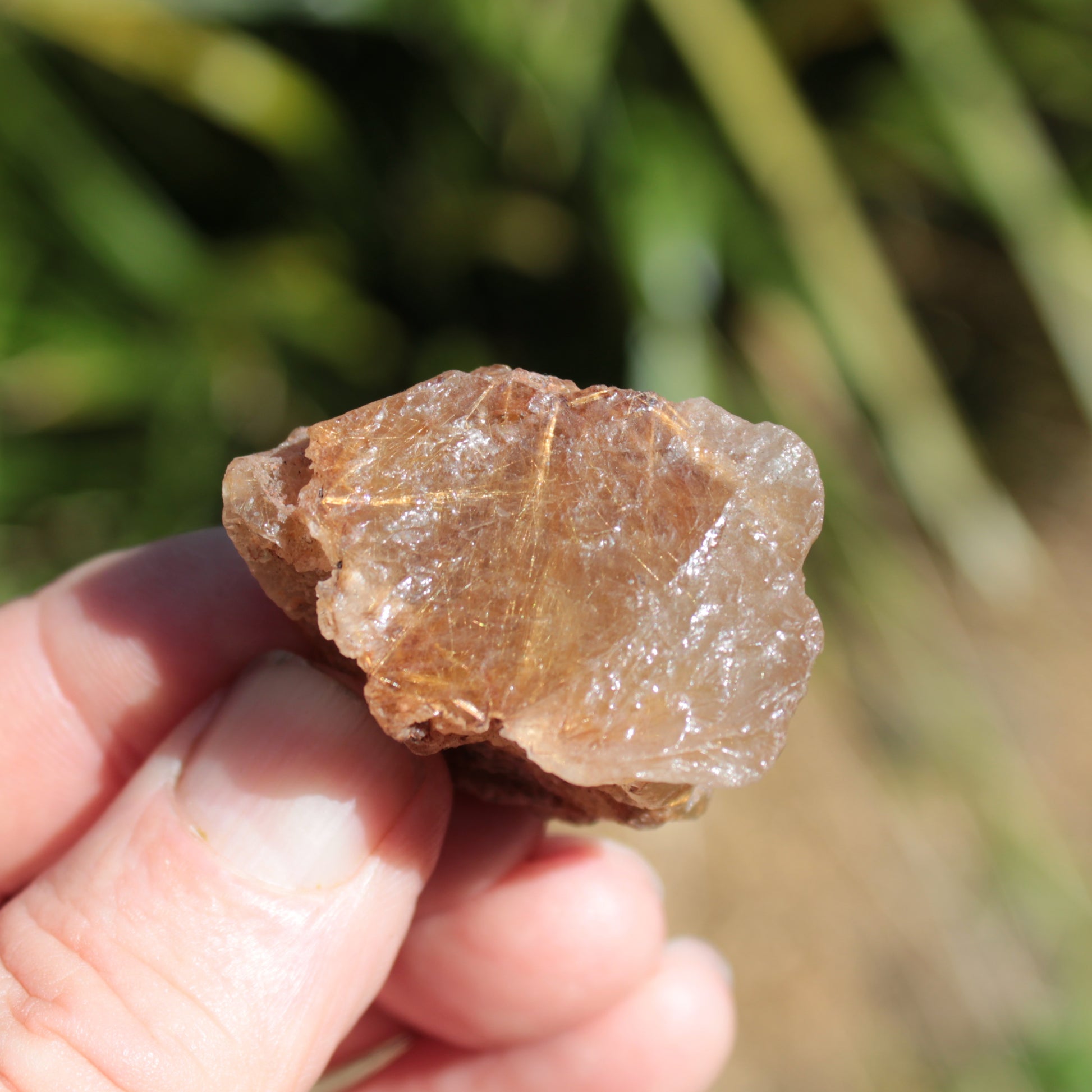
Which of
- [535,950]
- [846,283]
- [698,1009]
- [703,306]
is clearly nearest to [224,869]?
[535,950]

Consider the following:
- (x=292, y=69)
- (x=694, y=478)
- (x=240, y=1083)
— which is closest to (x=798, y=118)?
(x=292, y=69)

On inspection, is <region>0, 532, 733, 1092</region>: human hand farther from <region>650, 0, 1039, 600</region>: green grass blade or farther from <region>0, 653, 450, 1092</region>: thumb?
<region>650, 0, 1039, 600</region>: green grass blade

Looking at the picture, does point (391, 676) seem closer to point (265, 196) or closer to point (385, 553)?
point (385, 553)

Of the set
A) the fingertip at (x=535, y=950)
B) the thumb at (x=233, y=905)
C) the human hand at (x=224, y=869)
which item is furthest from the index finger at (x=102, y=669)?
the fingertip at (x=535, y=950)

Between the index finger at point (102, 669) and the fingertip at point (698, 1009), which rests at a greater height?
the index finger at point (102, 669)

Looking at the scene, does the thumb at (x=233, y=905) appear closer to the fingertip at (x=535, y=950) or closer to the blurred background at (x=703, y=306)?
the fingertip at (x=535, y=950)

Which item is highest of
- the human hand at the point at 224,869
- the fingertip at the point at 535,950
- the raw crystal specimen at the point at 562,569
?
the raw crystal specimen at the point at 562,569
